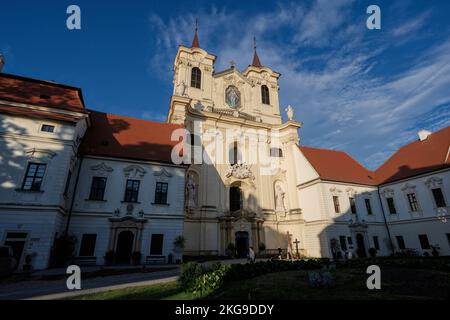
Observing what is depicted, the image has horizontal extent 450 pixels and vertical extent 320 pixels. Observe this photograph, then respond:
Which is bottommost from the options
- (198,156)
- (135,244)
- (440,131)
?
(135,244)

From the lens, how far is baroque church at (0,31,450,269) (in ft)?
59.3

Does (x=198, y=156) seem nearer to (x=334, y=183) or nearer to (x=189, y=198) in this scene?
(x=189, y=198)

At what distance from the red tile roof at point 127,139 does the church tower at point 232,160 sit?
4.13m

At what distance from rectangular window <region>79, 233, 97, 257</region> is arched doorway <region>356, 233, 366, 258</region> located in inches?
1086

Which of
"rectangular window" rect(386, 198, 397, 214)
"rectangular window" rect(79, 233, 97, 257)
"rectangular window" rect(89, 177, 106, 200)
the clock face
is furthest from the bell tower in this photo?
"rectangular window" rect(386, 198, 397, 214)

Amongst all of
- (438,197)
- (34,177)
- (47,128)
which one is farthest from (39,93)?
(438,197)

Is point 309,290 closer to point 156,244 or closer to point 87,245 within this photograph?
point 156,244

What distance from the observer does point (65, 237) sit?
1861 centimetres

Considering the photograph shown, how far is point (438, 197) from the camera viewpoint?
26.5 m

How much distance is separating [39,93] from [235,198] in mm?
23670

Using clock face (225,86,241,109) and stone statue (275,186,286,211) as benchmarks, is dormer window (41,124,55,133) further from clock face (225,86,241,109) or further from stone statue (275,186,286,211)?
stone statue (275,186,286,211)
